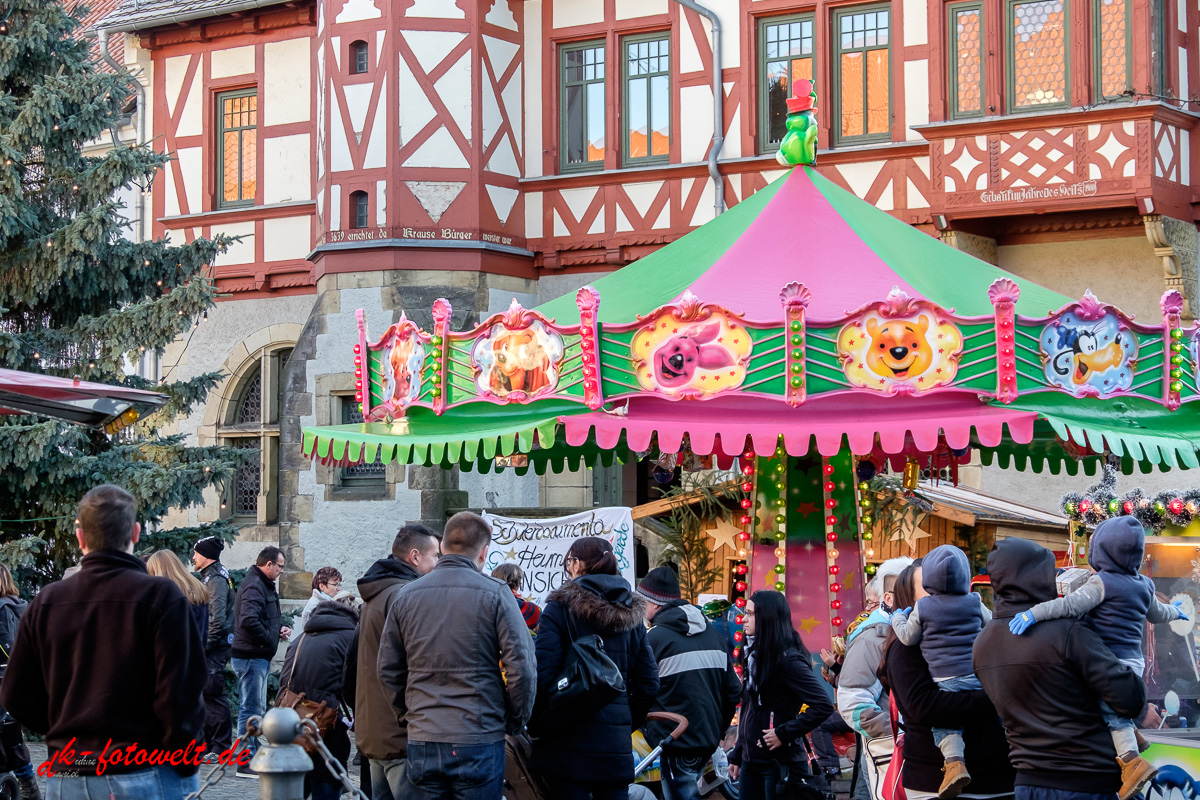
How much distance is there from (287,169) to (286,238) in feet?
3.08

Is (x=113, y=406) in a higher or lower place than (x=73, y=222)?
lower

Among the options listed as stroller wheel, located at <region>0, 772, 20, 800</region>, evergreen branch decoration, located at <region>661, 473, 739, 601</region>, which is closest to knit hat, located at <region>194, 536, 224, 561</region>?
stroller wheel, located at <region>0, 772, 20, 800</region>

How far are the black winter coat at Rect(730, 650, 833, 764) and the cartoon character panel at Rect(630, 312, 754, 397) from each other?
2620 millimetres

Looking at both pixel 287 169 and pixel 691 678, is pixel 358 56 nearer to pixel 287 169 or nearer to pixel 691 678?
pixel 287 169

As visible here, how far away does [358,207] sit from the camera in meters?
17.4

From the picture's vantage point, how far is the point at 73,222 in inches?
520

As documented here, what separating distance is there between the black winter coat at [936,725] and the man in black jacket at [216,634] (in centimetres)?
591

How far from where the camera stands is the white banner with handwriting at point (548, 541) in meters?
13.8

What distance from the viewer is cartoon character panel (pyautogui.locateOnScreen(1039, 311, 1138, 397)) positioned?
938cm

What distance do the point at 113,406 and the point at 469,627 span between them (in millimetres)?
2432

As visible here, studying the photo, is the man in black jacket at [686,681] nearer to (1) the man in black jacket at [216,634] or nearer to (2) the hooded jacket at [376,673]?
(2) the hooded jacket at [376,673]

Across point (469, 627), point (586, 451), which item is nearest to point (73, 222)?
point (586, 451)

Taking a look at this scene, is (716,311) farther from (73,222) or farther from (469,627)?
(73,222)

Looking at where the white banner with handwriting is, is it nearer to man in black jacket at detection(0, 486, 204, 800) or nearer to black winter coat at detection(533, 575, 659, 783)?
black winter coat at detection(533, 575, 659, 783)
